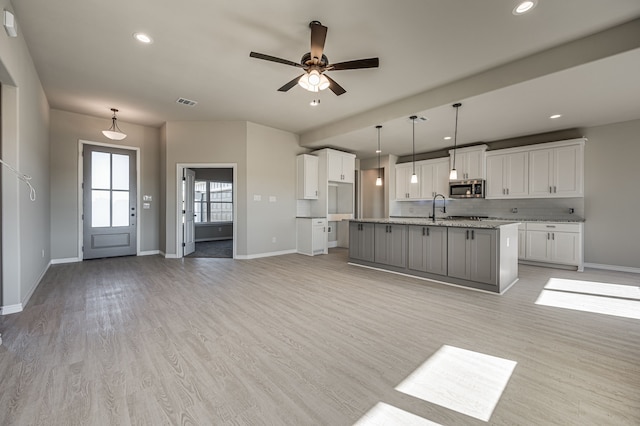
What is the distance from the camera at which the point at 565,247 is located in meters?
5.05

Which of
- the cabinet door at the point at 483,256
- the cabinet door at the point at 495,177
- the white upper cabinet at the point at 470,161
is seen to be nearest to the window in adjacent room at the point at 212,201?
the white upper cabinet at the point at 470,161

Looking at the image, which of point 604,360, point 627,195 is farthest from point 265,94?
point 627,195

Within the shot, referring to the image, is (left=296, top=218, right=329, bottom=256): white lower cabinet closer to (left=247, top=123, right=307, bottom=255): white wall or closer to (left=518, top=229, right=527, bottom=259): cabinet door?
(left=247, top=123, right=307, bottom=255): white wall

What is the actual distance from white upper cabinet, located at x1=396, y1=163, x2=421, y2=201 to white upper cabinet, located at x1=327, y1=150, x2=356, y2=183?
156 cm

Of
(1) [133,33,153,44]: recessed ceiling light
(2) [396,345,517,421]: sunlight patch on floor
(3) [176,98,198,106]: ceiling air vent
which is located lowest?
(2) [396,345,517,421]: sunlight patch on floor

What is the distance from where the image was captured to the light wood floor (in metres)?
1.54

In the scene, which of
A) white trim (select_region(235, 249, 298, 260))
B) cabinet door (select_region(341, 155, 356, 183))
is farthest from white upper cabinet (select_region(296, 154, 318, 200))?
white trim (select_region(235, 249, 298, 260))

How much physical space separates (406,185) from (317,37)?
5.84 meters

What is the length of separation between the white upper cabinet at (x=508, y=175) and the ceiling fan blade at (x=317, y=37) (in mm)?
5131

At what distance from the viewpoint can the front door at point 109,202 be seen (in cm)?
572

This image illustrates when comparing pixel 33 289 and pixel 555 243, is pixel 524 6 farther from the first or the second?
pixel 33 289

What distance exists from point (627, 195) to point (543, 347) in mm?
4803

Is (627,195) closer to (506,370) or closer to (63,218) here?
(506,370)

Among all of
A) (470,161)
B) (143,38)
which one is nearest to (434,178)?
(470,161)
